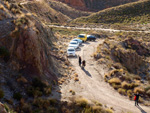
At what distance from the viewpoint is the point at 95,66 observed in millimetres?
24531

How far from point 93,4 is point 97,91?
103336mm

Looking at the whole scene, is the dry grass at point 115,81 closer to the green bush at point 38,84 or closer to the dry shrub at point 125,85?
the dry shrub at point 125,85

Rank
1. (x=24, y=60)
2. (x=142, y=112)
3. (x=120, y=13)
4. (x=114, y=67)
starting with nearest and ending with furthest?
(x=142, y=112), (x=24, y=60), (x=114, y=67), (x=120, y=13)

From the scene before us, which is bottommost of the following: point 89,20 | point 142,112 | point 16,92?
point 142,112

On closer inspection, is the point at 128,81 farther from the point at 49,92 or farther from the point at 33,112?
the point at 33,112

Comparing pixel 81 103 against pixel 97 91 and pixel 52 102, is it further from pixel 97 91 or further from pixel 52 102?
pixel 97 91

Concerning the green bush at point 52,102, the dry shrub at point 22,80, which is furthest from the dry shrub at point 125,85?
the dry shrub at point 22,80

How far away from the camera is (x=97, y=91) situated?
57.0 ft

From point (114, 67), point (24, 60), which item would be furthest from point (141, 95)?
point (24, 60)

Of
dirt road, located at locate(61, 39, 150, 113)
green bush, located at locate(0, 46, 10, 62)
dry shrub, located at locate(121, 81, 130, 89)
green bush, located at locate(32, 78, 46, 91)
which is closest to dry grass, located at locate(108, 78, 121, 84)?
dirt road, located at locate(61, 39, 150, 113)

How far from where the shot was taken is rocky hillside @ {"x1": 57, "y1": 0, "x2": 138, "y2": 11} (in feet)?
352

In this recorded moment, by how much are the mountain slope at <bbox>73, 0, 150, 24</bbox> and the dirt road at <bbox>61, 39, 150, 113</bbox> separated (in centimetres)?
5214

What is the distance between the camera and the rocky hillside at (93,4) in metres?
107

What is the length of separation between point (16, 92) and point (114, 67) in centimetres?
1485
